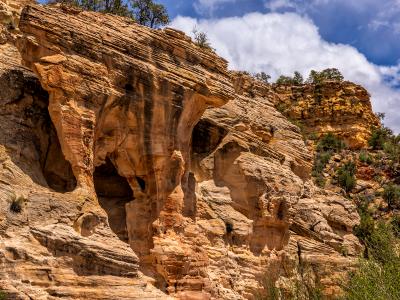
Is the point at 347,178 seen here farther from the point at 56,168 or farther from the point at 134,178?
the point at 56,168

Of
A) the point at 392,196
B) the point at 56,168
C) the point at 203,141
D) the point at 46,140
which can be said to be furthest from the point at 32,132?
the point at 392,196

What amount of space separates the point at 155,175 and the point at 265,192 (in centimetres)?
627

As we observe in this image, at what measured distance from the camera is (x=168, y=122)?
79.6 feet

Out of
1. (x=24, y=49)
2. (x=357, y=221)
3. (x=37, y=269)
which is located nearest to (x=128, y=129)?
(x=24, y=49)


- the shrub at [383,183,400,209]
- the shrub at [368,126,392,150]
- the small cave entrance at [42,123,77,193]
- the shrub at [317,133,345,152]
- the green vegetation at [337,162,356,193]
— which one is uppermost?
the shrub at [368,126,392,150]

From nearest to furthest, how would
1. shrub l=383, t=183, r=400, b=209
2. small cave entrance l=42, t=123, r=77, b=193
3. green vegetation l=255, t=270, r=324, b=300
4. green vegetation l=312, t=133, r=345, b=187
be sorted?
small cave entrance l=42, t=123, r=77, b=193 → green vegetation l=255, t=270, r=324, b=300 → shrub l=383, t=183, r=400, b=209 → green vegetation l=312, t=133, r=345, b=187

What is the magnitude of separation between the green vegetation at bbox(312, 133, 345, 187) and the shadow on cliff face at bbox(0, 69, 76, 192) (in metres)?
32.5

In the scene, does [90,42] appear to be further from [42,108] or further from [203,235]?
[203,235]

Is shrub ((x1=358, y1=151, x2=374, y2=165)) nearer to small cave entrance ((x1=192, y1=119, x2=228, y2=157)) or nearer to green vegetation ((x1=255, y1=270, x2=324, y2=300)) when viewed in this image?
green vegetation ((x1=255, y1=270, x2=324, y2=300))

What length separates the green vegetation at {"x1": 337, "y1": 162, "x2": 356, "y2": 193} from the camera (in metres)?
52.2

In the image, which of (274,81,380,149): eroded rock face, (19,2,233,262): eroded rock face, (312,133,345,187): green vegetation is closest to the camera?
(19,2,233,262): eroded rock face

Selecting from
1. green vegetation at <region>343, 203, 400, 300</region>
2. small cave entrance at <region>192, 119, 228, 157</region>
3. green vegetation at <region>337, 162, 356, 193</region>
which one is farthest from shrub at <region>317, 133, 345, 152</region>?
green vegetation at <region>343, 203, 400, 300</region>

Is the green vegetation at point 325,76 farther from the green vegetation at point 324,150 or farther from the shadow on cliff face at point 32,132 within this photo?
the shadow on cliff face at point 32,132

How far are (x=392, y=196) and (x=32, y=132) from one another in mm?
35391
